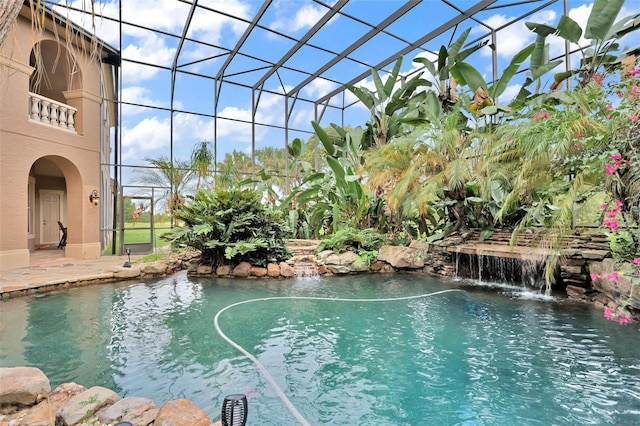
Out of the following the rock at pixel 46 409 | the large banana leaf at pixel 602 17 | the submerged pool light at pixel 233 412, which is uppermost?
the large banana leaf at pixel 602 17

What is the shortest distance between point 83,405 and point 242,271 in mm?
5382

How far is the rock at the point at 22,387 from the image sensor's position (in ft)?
7.29

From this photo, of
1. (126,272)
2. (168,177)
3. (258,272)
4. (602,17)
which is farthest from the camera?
(168,177)

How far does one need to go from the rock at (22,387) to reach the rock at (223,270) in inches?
203

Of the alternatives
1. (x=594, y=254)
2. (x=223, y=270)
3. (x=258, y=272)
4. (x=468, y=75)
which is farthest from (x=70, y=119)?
(x=594, y=254)

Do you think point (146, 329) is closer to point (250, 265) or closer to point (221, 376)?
point (221, 376)

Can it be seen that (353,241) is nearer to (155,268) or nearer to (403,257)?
(403,257)

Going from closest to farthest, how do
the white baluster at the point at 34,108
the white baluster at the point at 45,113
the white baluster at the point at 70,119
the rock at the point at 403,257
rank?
1. the rock at the point at 403,257
2. the white baluster at the point at 34,108
3. the white baluster at the point at 45,113
4. the white baluster at the point at 70,119

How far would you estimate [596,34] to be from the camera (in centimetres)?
584

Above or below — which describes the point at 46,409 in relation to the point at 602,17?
below

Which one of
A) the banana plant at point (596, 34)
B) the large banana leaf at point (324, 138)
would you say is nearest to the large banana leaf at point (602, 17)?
the banana plant at point (596, 34)

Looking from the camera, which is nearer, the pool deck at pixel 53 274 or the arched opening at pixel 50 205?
the pool deck at pixel 53 274

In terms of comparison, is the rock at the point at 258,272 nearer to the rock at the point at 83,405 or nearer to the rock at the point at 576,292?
the rock at the point at 83,405

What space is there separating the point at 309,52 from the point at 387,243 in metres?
Result: 7.12
